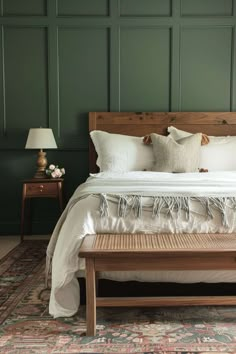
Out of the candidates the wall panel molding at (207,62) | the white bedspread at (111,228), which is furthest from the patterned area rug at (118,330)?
the wall panel molding at (207,62)

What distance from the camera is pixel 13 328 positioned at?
2043 millimetres

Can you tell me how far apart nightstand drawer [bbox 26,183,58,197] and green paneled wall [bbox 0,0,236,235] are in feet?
1.43

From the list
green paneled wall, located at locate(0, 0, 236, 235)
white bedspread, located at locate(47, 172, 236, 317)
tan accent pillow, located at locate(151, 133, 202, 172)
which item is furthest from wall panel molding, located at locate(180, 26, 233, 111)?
white bedspread, located at locate(47, 172, 236, 317)

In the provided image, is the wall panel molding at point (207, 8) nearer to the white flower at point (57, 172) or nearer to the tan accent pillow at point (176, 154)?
the tan accent pillow at point (176, 154)

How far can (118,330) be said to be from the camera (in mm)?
2014

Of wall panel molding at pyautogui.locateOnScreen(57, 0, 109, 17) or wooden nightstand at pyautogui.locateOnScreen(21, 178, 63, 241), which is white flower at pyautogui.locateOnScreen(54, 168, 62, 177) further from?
wall panel molding at pyautogui.locateOnScreen(57, 0, 109, 17)

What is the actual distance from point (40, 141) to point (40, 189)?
19.1 inches

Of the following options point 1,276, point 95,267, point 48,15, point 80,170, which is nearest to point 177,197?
point 95,267

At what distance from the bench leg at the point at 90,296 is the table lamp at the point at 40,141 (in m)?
2.31

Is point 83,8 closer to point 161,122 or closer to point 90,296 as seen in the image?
point 161,122

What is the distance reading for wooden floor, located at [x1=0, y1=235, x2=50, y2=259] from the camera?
12.2 ft

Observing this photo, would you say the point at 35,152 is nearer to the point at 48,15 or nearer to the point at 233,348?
the point at 48,15

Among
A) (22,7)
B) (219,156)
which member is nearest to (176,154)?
(219,156)

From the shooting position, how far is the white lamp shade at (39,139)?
4.02 meters
